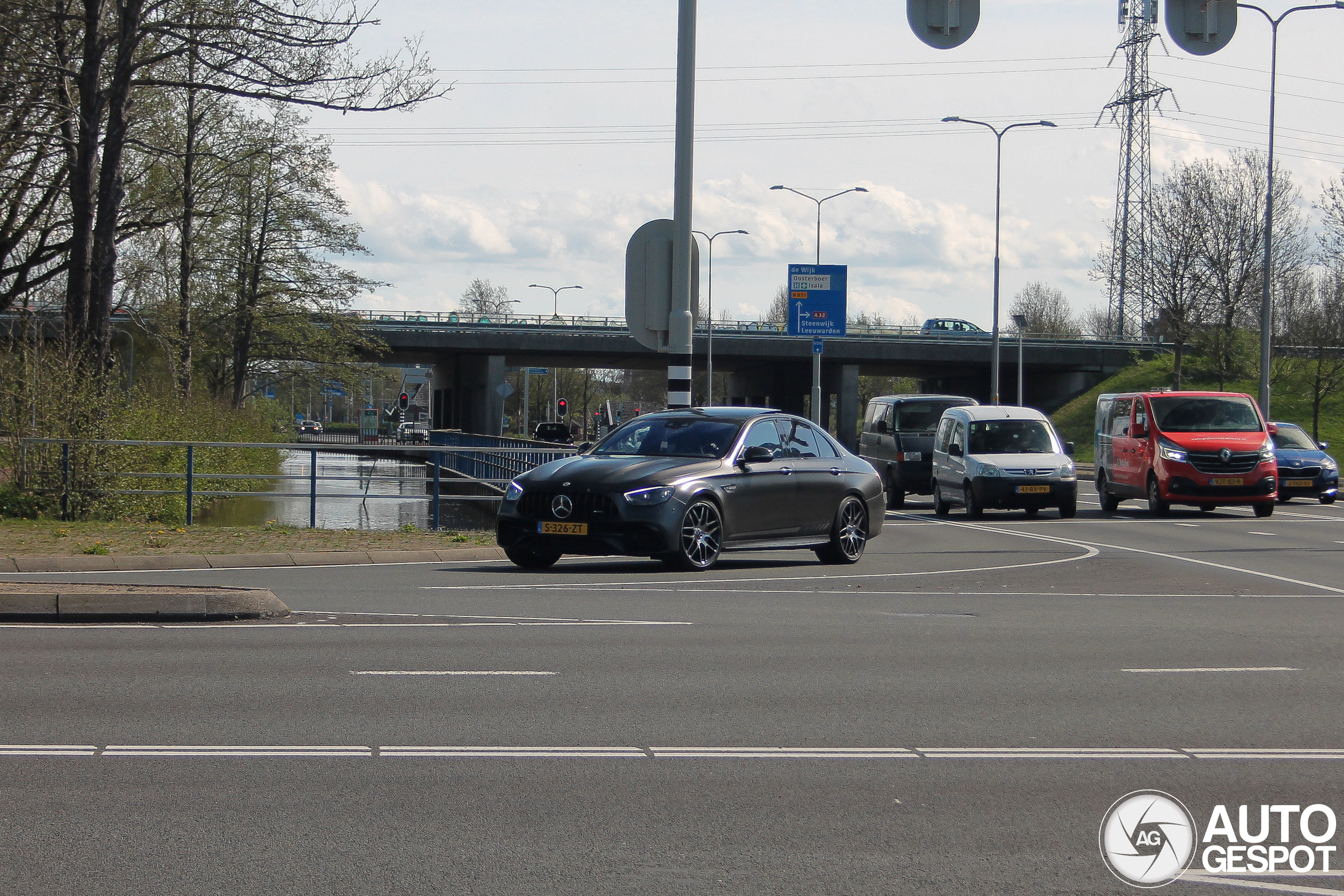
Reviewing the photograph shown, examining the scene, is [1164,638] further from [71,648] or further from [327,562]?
[327,562]

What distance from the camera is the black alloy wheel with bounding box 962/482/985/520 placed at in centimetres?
2473

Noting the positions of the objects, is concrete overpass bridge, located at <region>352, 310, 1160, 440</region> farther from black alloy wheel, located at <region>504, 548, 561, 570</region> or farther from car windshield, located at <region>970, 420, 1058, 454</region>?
black alloy wheel, located at <region>504, 548, 561, 570</region>

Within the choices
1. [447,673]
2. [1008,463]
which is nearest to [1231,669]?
[447,673]

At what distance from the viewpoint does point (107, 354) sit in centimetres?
2194

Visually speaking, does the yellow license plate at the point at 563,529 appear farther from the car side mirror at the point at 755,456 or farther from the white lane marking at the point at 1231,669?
the white lane marking at the point at 1231,669

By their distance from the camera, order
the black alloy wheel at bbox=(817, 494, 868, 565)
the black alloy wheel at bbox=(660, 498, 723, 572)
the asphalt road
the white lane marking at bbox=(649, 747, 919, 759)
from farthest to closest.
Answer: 1. the black alloy wheel at bbox=(817, 494, 868, 565)
2. the black alloy wheel at bbox=(660, 498, 723, 572)
3. the white lane marking at bbox=(649, 747, 919, 759)
4. the asphalt road

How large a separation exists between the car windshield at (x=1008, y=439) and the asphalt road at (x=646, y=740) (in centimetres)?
1258

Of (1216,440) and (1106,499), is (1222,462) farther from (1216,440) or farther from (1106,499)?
(1106,499)

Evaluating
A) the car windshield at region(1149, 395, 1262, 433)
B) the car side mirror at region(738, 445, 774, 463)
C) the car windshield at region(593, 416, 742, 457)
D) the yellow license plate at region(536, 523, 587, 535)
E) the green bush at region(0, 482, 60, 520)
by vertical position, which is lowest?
the green bush at region(0, 482, 60, 520)

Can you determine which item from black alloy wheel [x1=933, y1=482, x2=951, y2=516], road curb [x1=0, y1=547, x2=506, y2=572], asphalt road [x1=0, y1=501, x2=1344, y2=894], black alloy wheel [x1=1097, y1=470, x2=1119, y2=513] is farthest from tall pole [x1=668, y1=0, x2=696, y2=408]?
black alloy wheel [x1=1097, y1=470, x2=1119, y2=513]

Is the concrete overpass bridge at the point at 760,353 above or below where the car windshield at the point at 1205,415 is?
above

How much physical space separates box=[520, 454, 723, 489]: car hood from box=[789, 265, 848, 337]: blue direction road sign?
28.7 meters

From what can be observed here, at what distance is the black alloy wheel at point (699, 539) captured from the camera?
45.3ft

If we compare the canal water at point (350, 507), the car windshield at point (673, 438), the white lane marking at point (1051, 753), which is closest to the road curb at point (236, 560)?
the car windshield at point (673, 438)
